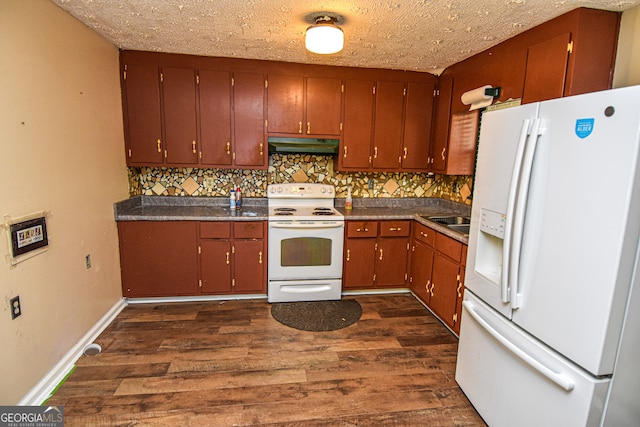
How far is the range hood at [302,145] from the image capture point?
133 inches

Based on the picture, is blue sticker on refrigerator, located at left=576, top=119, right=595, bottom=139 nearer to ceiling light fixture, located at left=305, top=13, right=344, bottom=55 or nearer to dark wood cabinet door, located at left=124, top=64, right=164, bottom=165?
ceiling light fixture, located at left=305, top=13, right=344, bottom=55

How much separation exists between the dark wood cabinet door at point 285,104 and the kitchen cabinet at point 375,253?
46.6 inches

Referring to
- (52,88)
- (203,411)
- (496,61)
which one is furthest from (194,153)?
(496,61)

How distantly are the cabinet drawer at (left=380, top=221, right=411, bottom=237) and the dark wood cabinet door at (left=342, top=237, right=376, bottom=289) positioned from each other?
0.46 feet

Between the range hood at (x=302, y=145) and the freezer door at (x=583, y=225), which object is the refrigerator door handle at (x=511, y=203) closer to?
the freezer door at (x=583, y=225)

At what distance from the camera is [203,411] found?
188cm

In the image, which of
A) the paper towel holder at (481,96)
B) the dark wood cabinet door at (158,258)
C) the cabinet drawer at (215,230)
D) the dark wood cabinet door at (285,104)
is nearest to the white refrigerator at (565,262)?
the paper towel holder at (481,96)

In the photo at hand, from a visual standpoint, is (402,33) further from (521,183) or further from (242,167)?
(242,167)

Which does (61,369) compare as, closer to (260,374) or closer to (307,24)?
(260,374)

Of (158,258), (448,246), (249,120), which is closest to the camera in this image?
(448,246)

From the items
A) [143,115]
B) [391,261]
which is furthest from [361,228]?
[143,115]

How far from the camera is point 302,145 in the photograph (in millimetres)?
3412

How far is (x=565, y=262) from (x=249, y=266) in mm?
2588

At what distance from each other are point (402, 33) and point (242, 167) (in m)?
1.92
